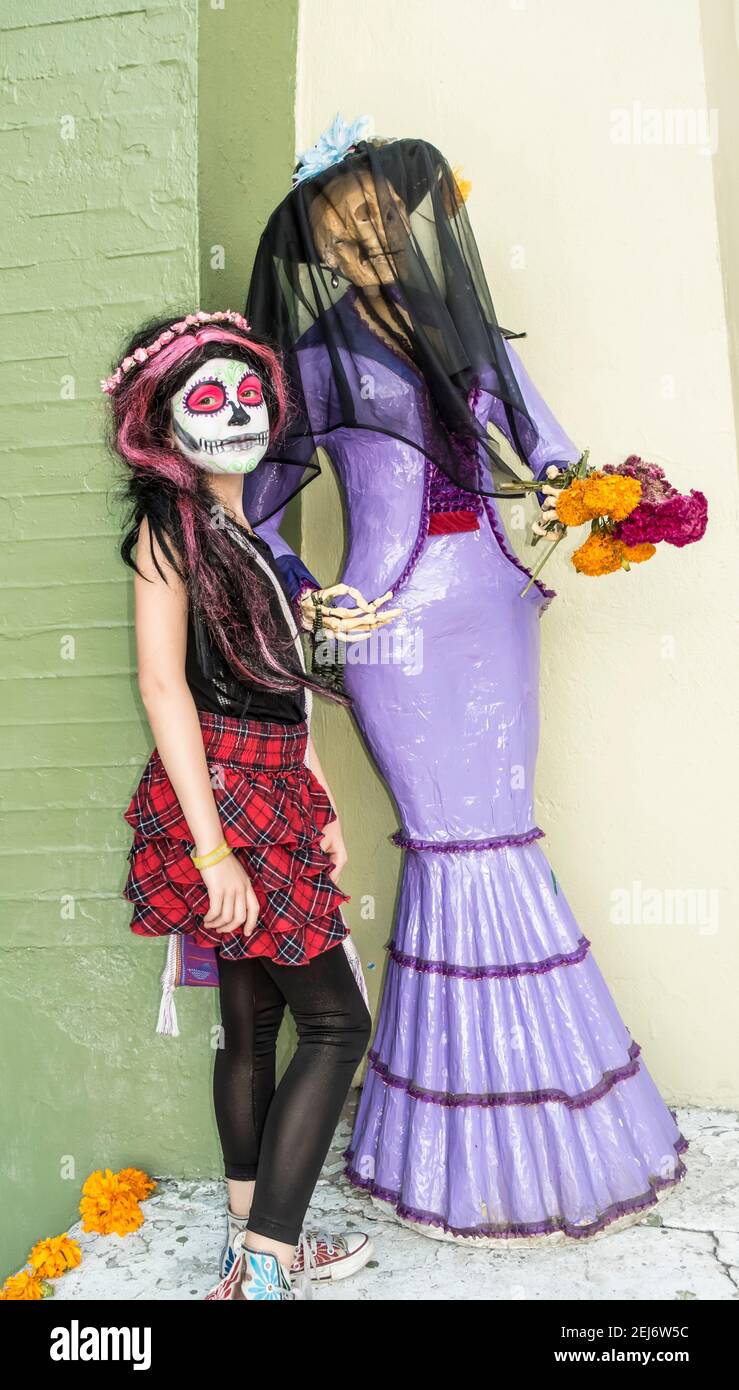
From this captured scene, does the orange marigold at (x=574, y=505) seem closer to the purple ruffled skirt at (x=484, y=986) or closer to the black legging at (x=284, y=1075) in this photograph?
the purple ruffled skirt at (x=484, y=986)

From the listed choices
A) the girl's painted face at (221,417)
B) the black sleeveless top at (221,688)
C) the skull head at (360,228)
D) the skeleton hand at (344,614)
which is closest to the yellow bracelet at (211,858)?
the black sleeveless top at (221,688)

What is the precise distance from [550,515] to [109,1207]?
1.67 meters

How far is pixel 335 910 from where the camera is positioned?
1979mm

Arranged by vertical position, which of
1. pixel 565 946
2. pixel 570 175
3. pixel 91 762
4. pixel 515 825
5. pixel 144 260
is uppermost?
pixel 570 175

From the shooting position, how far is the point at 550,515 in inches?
84.6

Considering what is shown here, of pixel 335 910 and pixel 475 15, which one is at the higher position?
pixel 475 15

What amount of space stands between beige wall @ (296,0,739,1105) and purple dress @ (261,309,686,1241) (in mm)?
451

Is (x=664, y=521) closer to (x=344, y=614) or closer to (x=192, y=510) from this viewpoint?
(x=344, y=614)

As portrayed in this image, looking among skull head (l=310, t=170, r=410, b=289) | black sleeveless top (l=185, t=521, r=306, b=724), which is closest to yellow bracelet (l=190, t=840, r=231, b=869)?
black sleeveless top (l=185, t=521, r=306, b=724)

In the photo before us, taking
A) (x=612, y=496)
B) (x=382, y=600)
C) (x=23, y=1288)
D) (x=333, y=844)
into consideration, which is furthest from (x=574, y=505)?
(x=23, y=1288)

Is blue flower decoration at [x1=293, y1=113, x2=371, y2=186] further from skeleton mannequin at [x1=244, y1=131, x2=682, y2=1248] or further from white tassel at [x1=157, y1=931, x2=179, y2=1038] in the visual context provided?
white tassel at [x1=157, y1=931, x2=179, y2=1038]

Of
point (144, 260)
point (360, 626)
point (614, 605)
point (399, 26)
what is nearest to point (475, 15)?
point (399, 26)

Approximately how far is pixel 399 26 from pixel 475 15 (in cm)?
19
